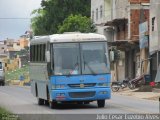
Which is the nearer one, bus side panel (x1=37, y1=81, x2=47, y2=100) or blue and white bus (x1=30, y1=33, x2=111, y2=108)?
blue and white bus (x1=30, y1=33, x2=111, y2=108)

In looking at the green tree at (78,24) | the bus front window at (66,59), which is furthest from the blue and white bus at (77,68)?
the green tree at (78,24)

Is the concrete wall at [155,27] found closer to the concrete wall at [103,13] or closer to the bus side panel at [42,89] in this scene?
the concrete wall at [103,13]

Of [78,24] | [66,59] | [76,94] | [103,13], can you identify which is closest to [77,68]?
[66,59]

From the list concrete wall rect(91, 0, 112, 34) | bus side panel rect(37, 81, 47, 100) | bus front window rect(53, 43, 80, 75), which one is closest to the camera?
bus front window rect(53, 43, 80, 75)

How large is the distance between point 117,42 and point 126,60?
14.6 ft

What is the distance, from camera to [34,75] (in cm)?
2870

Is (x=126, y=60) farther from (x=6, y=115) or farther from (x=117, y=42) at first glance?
(x=6, y=115)

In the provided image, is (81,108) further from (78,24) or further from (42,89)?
(78,24)

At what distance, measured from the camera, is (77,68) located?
80.6 feet

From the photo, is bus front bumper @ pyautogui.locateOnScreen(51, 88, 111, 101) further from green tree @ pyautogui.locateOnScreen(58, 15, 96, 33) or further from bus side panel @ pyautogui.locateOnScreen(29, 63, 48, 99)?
green tree @ pyautogui.locateOnScreen(58, 15, 96, 33)

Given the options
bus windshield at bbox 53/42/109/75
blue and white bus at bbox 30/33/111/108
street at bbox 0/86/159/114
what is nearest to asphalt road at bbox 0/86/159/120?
street at bbox 0/86/159/114

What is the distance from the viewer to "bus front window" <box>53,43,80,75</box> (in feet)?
80.3

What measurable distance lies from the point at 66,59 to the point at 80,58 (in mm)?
575

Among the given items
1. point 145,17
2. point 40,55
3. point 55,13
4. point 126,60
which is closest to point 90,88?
point 40,55
